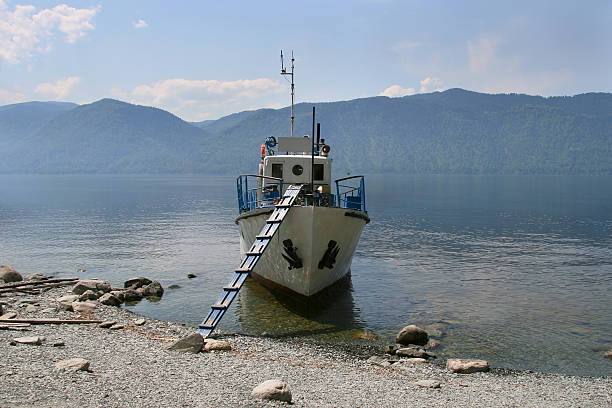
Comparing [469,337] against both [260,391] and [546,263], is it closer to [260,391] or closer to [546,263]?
[260,391]

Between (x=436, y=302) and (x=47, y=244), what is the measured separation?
26.7 metres

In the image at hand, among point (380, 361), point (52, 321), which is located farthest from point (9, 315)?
point (380, 361)

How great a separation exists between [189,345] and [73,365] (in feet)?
8.92

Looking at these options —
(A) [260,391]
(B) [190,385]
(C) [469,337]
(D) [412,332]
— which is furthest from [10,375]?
(C) [469,337]

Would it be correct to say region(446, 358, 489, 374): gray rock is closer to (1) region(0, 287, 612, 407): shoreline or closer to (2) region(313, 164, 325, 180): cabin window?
(1) region(0, 287, 612, 407): shoreline

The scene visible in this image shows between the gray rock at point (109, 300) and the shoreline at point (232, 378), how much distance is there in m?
4.22

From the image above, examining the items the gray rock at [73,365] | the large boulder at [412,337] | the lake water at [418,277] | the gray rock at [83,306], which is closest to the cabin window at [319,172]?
the lake water at [418,277]

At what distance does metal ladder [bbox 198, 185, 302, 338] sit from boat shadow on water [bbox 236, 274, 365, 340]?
186 centimetres

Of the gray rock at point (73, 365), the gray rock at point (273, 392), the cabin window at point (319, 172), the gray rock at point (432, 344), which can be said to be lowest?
the gray rock at point (432, 344)

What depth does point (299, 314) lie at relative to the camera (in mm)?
18828

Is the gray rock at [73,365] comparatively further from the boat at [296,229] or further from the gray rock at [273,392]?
the boat at [296,229]

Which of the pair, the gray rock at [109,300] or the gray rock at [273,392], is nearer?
the gray rock at [273,392]

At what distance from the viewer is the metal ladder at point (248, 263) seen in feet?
48.2

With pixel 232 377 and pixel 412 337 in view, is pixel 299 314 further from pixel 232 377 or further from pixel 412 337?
pixel 232 377
